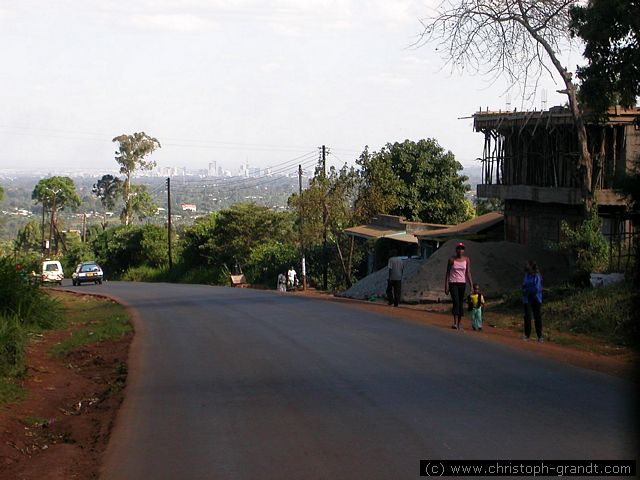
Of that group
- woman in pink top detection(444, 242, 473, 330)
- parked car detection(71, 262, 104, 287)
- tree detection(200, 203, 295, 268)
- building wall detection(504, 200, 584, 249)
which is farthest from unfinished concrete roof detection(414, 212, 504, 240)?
tree detection(200, 203, 295, 268)

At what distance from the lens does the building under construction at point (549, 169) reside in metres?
29.1

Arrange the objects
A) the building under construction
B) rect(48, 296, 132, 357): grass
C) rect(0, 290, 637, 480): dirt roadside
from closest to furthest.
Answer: rect(0, 290, 637, 480): dirt roadside < rect(48, 296, 132, 357): grass < the building under construction

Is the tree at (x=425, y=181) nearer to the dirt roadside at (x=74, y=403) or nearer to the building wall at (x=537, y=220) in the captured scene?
the building wall at (x=537, y=220)

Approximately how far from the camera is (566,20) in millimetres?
24688

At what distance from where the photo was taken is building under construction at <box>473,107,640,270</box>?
29.1 metres

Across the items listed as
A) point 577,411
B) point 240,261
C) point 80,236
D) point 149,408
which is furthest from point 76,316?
point 80,236

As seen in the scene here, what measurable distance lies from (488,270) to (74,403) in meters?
18.7

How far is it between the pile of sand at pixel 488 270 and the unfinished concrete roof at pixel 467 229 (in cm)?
661

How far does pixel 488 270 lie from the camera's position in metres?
29.0

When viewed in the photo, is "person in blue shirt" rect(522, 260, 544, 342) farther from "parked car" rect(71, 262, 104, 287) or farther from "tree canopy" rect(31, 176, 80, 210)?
"tree canopy" rect(31, 176, 80, 210)

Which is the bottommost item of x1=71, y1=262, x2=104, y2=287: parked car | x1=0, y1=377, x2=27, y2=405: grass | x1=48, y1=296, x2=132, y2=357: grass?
x1=71, y1=262, x2=104, y2=287: parked car

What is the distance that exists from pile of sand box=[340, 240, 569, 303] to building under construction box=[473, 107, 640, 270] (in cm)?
209

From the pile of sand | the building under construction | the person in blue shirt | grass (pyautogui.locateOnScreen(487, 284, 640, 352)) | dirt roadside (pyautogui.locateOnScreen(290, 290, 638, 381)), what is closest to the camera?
dirt roadside (pyautogui.locateOnScreen(290, 290, 638, 381))

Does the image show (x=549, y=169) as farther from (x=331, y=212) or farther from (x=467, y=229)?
(x=331, y=212)
